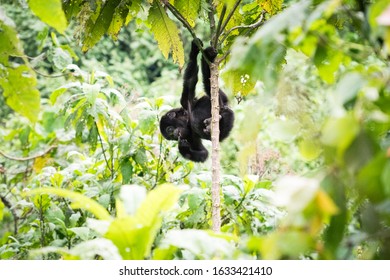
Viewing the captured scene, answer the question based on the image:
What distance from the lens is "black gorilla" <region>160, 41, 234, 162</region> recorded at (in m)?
4.21

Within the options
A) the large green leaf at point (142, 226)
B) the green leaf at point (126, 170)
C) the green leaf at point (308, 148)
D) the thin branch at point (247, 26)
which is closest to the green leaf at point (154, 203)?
the large green leaf at point (142, 226)

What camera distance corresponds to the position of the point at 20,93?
63.9 inches

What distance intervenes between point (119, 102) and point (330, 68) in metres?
2.32

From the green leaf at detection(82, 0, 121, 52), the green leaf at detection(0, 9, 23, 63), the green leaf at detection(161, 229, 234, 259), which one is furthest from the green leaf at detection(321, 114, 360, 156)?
the green leaf at detection(82, 0, 121, 52)

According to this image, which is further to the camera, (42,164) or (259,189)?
(42,164)

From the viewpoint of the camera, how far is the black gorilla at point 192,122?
421 cm

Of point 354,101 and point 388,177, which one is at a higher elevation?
point 354,101

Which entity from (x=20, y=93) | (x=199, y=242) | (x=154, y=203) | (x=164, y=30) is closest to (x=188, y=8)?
(x=164, y=30)

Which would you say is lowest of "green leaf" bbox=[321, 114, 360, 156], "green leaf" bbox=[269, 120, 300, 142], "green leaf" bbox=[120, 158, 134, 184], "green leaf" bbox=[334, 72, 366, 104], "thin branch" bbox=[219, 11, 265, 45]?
"green leaf" bbox=[120, 158, 134, 184]

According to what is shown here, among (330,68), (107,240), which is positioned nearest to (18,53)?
(107,240)

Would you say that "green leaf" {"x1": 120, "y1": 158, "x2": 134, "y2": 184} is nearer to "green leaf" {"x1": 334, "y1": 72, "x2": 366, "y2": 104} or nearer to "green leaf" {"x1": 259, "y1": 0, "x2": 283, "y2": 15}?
"green leaf" {"x1": 259, "y1": 0, "x2": 283, "y2": 15}

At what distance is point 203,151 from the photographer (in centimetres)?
464

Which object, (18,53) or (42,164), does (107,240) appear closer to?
(18,53)

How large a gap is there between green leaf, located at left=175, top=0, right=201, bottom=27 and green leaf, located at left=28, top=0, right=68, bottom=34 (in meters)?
1.20
